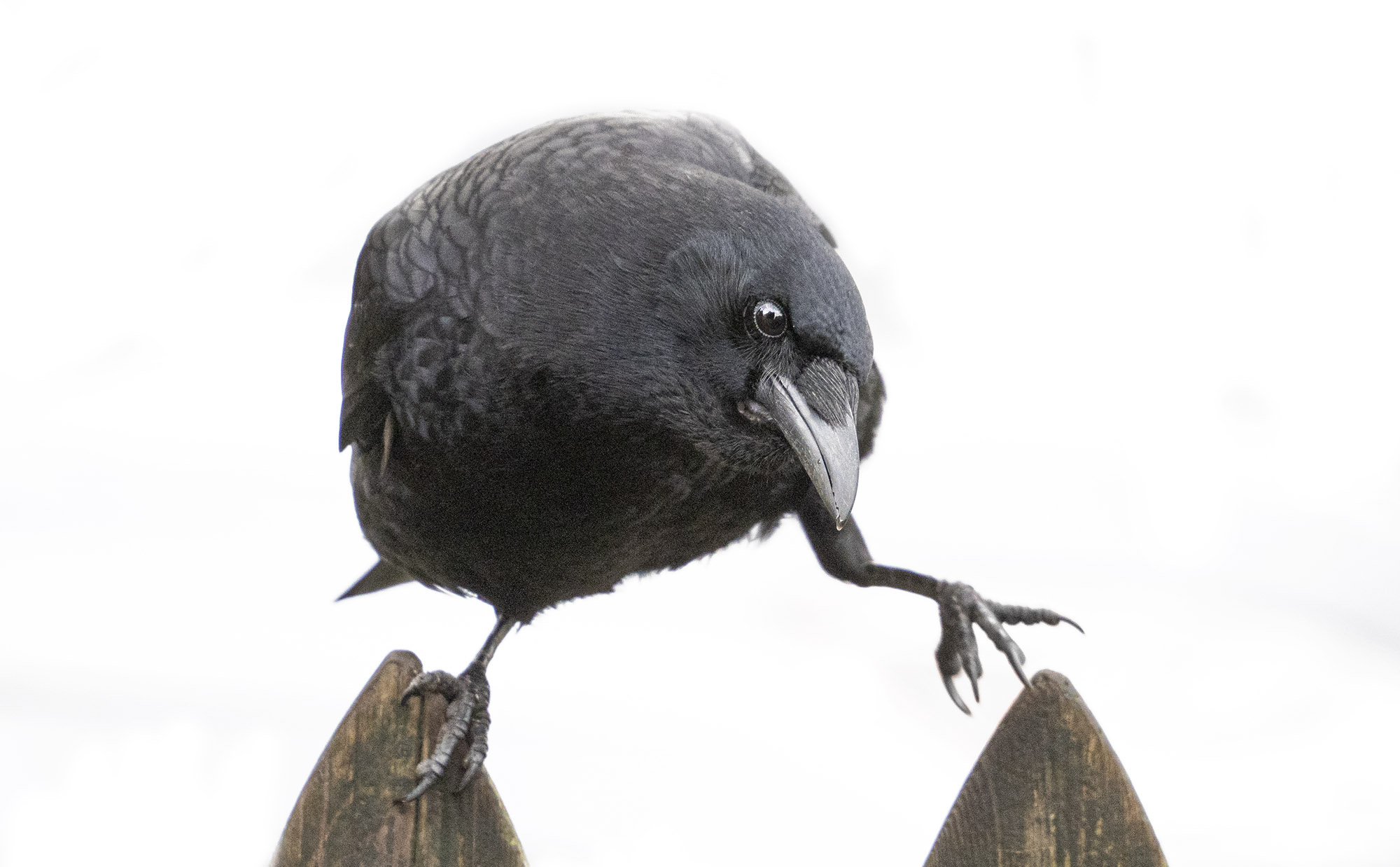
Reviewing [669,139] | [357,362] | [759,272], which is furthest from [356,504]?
[759,272]

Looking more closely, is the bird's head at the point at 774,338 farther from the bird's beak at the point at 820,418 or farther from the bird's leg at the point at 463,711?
the bird's leg at the point at 463,711

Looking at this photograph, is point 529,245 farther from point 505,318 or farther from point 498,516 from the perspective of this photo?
point 498,516

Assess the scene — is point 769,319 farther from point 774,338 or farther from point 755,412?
point 755,412

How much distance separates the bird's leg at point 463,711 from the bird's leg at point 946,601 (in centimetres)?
59

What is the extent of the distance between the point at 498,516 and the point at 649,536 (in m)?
0.24

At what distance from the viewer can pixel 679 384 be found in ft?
6.76

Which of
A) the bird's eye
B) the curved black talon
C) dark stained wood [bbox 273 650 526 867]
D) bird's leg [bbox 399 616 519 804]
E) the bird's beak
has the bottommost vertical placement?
dark stained wood [bbox 273 650 526 867]

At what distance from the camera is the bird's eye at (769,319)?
199cm

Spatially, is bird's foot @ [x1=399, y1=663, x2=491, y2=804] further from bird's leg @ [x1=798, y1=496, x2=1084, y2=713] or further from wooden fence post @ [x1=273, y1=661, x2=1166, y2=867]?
bird's leg @ [x1=798, y1=496, x2=1084, y2=713]

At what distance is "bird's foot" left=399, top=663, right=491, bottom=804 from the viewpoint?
5.64 ft

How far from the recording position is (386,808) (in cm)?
174

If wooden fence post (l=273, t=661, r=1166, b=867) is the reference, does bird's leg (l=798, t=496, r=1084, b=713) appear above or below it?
above

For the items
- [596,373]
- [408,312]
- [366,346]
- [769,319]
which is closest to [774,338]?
[769,319]

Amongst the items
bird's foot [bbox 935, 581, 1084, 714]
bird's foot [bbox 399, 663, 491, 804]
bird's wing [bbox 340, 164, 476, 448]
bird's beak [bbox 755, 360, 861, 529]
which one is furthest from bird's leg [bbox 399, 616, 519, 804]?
bird's foot [bbox 935, 581, 1084, 714]
